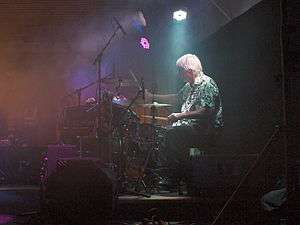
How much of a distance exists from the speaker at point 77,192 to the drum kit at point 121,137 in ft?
3.40

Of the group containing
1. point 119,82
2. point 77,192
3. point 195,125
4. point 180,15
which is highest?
point 180,15

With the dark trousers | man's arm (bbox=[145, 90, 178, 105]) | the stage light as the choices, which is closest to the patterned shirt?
the dark trousers

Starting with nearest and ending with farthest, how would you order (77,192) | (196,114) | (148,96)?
(77,192) → (196,114) → (148,96)

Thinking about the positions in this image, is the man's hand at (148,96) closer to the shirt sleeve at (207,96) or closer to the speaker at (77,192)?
the shirt sleeve at (207,96)

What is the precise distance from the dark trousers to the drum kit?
470 millimetres

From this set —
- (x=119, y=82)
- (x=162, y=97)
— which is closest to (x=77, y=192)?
(x=119, y=82)

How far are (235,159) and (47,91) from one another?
7.32 meters

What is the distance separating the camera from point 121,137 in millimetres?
5930

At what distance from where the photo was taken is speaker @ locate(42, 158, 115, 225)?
441 cm

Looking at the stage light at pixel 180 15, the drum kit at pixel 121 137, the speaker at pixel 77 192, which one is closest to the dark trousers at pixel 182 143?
the drum kit at pixel 121 137

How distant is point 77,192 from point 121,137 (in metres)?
1.59

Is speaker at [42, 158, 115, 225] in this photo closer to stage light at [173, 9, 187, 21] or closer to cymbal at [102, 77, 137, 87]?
cymbal at [102, 77, 137, 87]

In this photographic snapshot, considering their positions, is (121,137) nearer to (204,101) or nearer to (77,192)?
(204,101)

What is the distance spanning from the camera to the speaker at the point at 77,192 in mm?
4406
